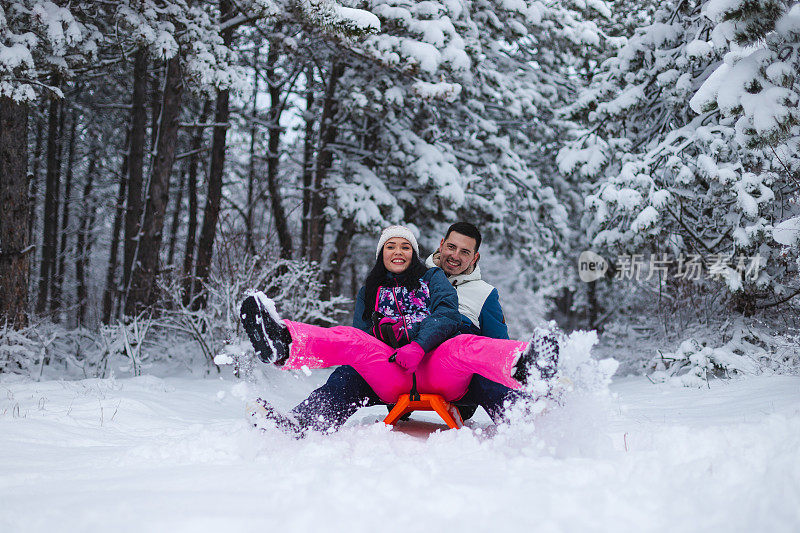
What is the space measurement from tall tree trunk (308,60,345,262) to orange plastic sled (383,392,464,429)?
21.0ft

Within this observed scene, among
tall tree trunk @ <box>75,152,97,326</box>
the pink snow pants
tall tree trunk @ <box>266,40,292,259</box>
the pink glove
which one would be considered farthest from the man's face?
tall tree trunk @ <box>75,152,97,326</box>

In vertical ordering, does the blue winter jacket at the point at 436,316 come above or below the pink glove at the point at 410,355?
above

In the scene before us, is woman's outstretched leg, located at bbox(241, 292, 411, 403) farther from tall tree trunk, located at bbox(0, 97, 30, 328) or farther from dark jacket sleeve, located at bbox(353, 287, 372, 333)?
tall tree trunk, located at bbox(0, 97, 30, 328)

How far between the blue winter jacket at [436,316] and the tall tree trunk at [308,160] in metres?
5.48

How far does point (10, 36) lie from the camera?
215 inches

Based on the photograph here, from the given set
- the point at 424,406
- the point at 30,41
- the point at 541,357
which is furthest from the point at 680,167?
the point at 30,41

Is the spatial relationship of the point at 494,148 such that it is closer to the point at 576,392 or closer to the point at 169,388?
the point at 169,388

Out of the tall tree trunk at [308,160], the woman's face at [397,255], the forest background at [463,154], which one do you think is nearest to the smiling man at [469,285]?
the woman's face at [397,255]

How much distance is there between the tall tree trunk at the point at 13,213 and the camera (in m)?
6.10

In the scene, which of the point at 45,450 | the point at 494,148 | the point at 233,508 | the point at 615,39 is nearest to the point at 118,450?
the point at 45,450

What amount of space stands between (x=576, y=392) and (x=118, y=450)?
217cm

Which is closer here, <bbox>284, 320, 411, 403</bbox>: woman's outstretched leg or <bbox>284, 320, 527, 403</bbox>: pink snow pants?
<bbox>284, 320, 527, 403</bbox>: pink snow pants

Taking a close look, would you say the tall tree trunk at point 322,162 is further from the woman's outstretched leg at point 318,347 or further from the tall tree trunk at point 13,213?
the woman's outstretched leg at point 318,347

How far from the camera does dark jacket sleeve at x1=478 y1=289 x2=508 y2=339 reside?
12.6 feet
